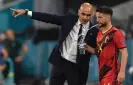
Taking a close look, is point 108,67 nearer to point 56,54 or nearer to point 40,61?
point 56,54

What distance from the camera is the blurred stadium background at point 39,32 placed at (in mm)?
13570

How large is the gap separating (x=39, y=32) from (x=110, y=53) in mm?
7243

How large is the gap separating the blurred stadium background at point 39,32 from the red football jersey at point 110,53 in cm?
578

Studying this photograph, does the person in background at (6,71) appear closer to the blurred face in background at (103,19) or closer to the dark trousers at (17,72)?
the dark trousers at (17,72)

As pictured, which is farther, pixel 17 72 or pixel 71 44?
pixel 17 72

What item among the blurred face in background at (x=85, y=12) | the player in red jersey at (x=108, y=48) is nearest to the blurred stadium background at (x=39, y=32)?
the blurred face in background at (x=85, y=12)

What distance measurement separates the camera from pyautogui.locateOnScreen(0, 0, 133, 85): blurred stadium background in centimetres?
1357

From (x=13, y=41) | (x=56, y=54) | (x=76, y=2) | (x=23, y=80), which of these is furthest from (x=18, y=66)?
(x=56, y=54)

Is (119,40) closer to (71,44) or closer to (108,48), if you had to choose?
(108,48)

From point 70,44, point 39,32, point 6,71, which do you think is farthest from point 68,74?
point 39,32

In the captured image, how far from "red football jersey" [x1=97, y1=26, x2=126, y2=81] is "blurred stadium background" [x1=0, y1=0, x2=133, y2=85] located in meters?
5.78

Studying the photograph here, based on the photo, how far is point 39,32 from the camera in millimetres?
14570

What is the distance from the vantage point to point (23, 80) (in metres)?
14.6

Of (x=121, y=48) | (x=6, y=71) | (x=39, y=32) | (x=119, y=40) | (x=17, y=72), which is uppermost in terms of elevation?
(x=119, y=40)
